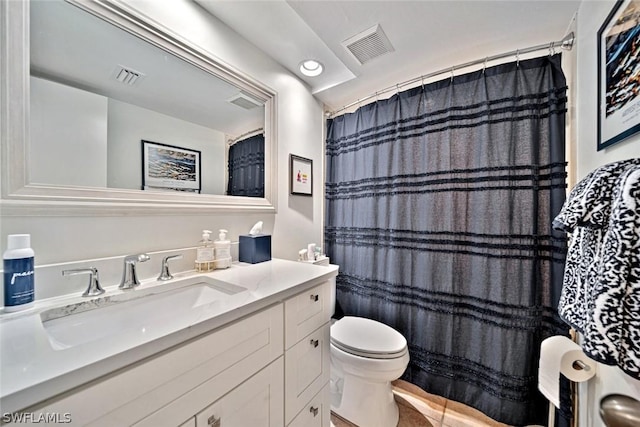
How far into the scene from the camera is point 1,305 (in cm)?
62

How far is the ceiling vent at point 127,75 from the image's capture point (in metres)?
0.86

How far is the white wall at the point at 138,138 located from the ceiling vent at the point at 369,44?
0.92 meters

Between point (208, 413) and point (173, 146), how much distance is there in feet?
3.16

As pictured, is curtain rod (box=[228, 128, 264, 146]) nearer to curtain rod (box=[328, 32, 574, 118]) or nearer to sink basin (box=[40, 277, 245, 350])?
sink basin (box=[40, 277, 245, 350])

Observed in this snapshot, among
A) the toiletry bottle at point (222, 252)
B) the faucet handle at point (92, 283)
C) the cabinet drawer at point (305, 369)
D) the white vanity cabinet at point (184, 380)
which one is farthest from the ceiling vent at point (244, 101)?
the cabinet drawer at point (305, 369)

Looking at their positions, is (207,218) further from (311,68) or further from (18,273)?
(311,68)

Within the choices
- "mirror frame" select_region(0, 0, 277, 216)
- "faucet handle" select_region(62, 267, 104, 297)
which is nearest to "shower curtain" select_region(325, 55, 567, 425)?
"mirror frame" select_region(0, 0, 277, 216)

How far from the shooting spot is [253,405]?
0.70 m

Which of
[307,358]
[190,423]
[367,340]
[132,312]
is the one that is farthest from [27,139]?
[367,340]

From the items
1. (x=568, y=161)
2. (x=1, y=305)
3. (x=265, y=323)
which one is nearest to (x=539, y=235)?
(x=568, y=161)

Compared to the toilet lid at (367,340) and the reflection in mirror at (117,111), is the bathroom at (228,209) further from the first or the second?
the toilet lid at (367,340)

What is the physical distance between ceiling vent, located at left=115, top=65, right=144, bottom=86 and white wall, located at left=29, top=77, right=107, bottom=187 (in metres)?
0.11

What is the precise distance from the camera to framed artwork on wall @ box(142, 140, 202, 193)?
919mm

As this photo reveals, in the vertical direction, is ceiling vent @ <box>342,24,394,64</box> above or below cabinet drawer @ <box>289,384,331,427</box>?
above
